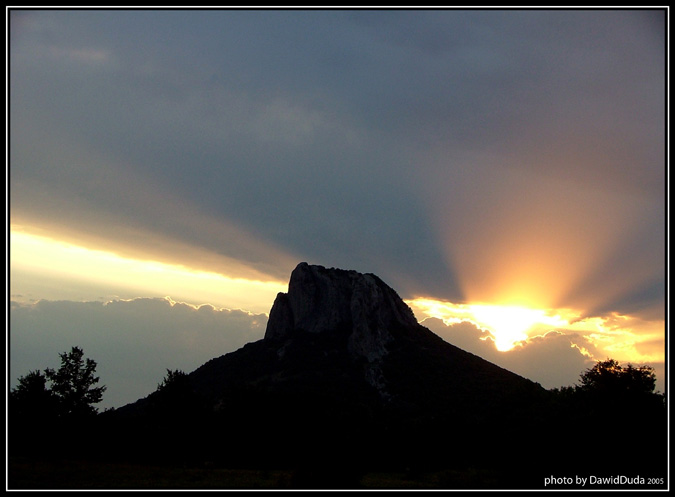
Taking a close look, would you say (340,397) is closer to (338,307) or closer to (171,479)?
(338,307)

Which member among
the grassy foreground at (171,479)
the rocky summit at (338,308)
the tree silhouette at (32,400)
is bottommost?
the grassy foreground at (171,479)

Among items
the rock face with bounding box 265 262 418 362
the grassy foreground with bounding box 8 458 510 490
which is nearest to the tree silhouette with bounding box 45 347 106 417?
the grassy foreground with bounding box 8 458 510 490

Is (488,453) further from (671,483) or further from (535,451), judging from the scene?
(671,483)

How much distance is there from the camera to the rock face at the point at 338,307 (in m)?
157

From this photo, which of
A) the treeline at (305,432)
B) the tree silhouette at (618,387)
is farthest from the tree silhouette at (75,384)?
the tree silhouette at (618,387)

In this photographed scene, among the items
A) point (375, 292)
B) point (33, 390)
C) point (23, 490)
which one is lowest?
point (23, 490)

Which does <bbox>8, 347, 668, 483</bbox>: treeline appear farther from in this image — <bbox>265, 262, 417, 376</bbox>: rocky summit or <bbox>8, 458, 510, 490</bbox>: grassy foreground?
<bbox>265, 262, 417, 376</bbox>: rocky summit

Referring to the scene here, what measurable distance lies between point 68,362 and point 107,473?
3435 centimetres

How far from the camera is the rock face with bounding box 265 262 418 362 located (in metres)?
157

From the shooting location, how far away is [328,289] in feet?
545

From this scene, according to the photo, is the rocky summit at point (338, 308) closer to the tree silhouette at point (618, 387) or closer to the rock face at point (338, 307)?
the rock face at point (338, 307)

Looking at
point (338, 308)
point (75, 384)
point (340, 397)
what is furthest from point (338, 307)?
point (75, 384)

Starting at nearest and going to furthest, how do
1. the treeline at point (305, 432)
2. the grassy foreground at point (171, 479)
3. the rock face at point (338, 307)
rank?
1. the grassy foreground at point (171, 479)
2. the treeline at point (305, 432)
3. the rock face at point (338, 307)

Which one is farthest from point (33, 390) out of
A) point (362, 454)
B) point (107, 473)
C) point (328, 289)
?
point (328, 289)
